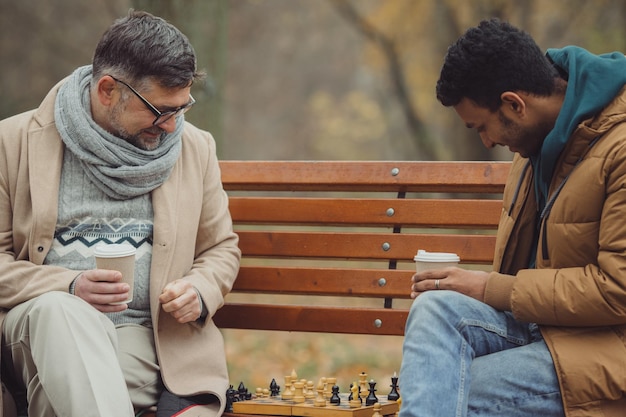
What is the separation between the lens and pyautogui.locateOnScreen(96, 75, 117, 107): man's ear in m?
4.26

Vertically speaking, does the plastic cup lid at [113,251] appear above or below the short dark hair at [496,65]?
below

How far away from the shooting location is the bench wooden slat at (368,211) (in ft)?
15.0

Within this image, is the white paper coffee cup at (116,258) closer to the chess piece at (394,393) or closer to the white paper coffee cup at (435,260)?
the white paper coffee cup at (435,260)

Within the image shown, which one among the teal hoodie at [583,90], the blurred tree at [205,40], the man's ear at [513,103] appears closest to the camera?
the teal hoodie at [583,90]

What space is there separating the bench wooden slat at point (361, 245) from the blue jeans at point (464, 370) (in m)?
0.94

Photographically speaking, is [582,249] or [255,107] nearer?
[582,249]

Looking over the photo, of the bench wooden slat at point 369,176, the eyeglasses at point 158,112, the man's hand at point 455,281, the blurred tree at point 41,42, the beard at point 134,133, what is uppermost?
the blurred tree at point 41,42

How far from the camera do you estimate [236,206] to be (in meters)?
4.86

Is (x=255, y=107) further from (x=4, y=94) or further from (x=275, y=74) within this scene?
(x=4, y=94)

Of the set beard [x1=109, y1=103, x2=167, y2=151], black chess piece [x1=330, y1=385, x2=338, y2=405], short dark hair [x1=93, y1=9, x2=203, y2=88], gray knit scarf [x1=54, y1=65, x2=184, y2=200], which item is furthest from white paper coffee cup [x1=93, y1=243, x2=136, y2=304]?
black chess piece [x1=330, y1=385, x2=338, y2=405]

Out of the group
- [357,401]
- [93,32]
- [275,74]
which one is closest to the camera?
[357,401]

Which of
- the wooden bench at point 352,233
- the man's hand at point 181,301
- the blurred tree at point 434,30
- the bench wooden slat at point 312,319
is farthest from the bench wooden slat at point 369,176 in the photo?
the blurred tree at point 434,30

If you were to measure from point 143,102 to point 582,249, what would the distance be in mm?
1838

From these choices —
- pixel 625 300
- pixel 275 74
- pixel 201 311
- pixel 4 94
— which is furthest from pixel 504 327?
pixel 275 74
